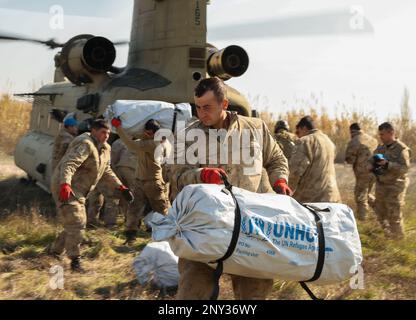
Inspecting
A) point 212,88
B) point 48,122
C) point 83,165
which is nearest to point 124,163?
point 83,165

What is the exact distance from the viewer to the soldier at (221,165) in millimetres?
3352

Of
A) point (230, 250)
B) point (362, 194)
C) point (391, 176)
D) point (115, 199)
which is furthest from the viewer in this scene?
point (362, 194)

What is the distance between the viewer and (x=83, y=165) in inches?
256

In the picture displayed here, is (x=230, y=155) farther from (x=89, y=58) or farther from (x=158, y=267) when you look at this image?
(x=89, y=58)

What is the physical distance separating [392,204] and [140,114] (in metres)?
4.04

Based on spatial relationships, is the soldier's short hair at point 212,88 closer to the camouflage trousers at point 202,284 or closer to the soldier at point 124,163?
the camouflage trousers at point 202,284

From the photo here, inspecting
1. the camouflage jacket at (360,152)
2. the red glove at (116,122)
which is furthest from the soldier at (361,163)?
the red glove at (116,122)

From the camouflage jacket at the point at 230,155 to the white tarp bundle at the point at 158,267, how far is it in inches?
76.2

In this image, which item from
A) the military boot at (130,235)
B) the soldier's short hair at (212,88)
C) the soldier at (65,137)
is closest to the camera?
the soldier's short hair at (212,88)

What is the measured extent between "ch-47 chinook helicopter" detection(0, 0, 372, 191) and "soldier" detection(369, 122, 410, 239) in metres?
2.77

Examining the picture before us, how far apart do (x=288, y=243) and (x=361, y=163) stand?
7126 millimetres

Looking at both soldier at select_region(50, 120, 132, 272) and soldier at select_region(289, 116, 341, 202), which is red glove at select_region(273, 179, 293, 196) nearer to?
soldier at select_region(50, 120, 132, 272)

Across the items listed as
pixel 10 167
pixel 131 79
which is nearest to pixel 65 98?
pixel 131 79

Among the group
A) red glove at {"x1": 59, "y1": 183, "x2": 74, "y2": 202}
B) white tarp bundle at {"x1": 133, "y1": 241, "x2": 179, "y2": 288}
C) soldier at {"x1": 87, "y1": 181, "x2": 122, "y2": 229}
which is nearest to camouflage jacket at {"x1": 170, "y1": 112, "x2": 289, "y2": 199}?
white tarp bundle at {"x1": 133, "y1": 241, "x2": 179, "y2": 288}
